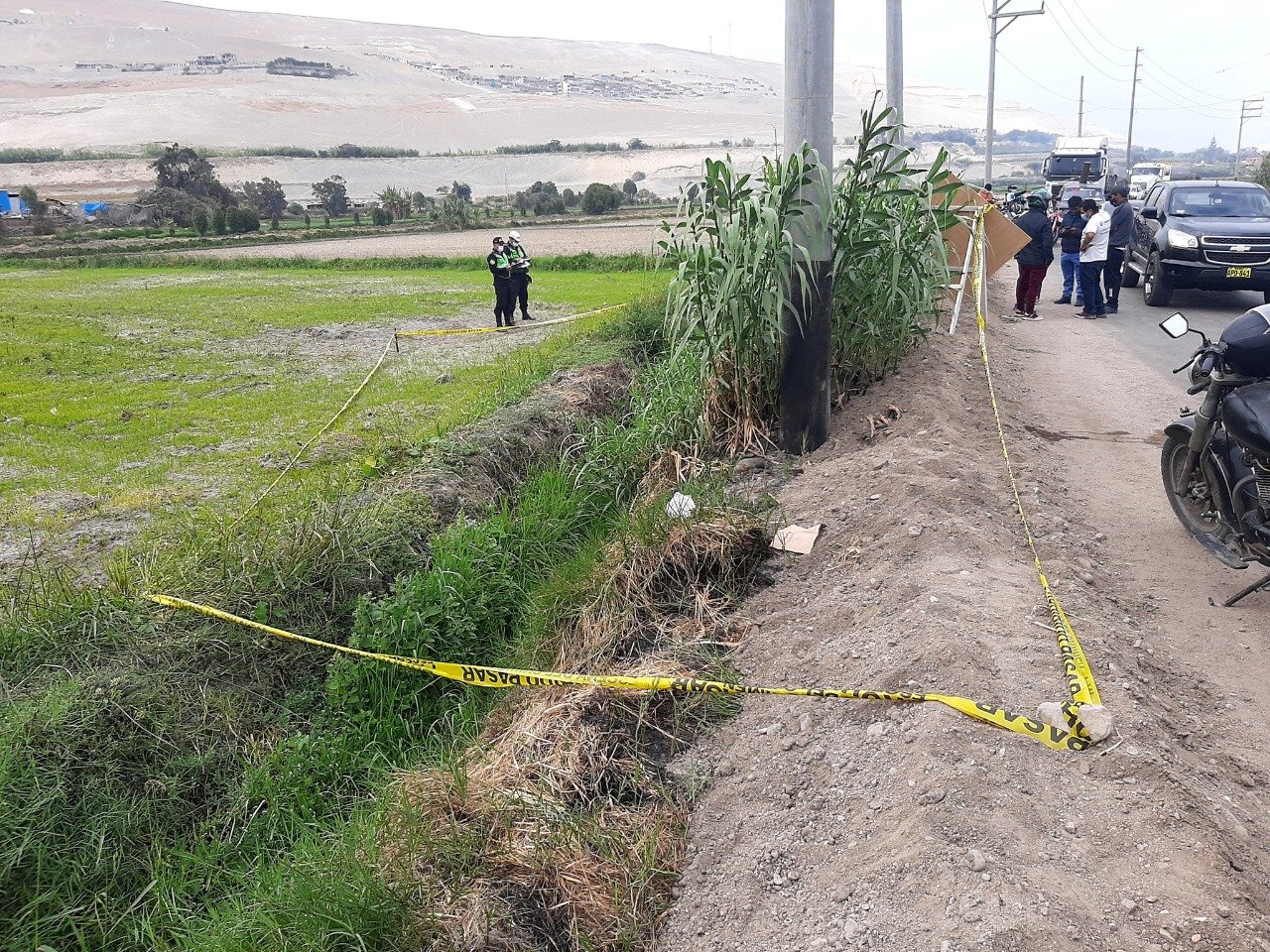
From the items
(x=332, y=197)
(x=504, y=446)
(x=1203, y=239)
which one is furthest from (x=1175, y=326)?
(x=332, y=197)

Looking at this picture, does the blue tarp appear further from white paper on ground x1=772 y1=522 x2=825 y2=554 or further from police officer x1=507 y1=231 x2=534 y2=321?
white paper on ground x1=772 y1=522 x2=825 y2=554

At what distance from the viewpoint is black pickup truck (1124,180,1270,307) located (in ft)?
42.8

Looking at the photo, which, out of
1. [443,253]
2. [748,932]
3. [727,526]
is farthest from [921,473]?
[443,253]

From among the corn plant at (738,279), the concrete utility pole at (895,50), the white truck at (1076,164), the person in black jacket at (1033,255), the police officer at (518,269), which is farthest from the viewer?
the white truck at (1076,164)

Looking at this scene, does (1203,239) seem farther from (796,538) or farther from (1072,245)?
(796,538)

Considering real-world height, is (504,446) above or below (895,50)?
below

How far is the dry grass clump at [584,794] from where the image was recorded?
124 inches

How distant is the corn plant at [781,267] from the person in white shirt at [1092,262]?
21.5ft

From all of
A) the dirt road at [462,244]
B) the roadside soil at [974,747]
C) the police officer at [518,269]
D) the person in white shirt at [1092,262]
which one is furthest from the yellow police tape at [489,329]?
the dirt road at [462,244]

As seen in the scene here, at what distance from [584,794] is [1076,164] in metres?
36.6

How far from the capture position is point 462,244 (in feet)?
132

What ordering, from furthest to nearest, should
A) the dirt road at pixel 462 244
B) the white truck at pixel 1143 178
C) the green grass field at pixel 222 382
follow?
the white truck at pixel 1143 178, the dirt road at pixel 462 244, the green grass field at pixel 222 382

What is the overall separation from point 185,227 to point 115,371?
44.7m

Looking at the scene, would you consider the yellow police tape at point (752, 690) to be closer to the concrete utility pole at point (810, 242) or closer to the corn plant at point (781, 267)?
the concrete utility pole at point (810, 242)
